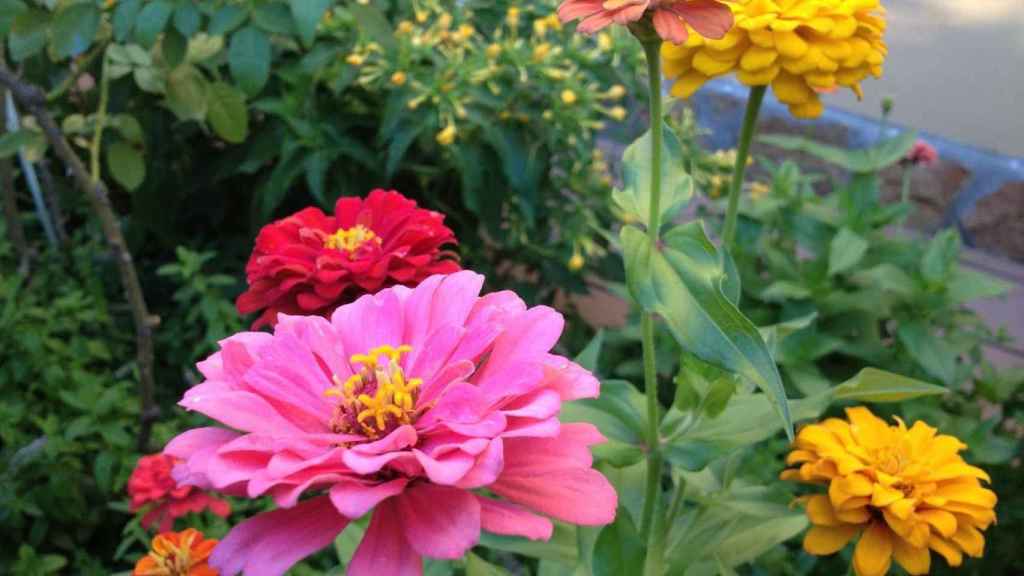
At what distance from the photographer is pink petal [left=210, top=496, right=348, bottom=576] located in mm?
493

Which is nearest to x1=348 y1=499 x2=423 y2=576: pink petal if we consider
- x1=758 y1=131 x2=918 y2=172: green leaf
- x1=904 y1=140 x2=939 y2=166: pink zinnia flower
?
x1=758 y1=131 x2=918 y2=172: green leaf

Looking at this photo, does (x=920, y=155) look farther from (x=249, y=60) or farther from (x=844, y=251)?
(x=249, y=60)

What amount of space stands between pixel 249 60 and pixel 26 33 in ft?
0.98

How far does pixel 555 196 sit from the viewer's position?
75.1 inches

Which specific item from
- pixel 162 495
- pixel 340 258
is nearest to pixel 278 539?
pixel 340 258

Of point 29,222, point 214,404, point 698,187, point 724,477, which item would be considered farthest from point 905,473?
point 29,222

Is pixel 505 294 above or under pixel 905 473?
above

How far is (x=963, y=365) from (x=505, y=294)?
1266mm

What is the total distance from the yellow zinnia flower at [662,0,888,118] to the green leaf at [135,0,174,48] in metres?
0.72

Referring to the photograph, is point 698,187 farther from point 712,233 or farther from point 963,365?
point 963,365

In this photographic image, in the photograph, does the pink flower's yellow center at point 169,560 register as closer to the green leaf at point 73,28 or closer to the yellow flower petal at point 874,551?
the yellow flower petal at point 874,551

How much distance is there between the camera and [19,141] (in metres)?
1.36

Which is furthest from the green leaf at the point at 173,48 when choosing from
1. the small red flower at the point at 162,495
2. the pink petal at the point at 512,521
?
the pink petal at the point at 512,521

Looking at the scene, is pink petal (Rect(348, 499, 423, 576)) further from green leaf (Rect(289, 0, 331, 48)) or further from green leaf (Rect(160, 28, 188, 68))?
green leaf (Rect(160, 28, 188, 68))
